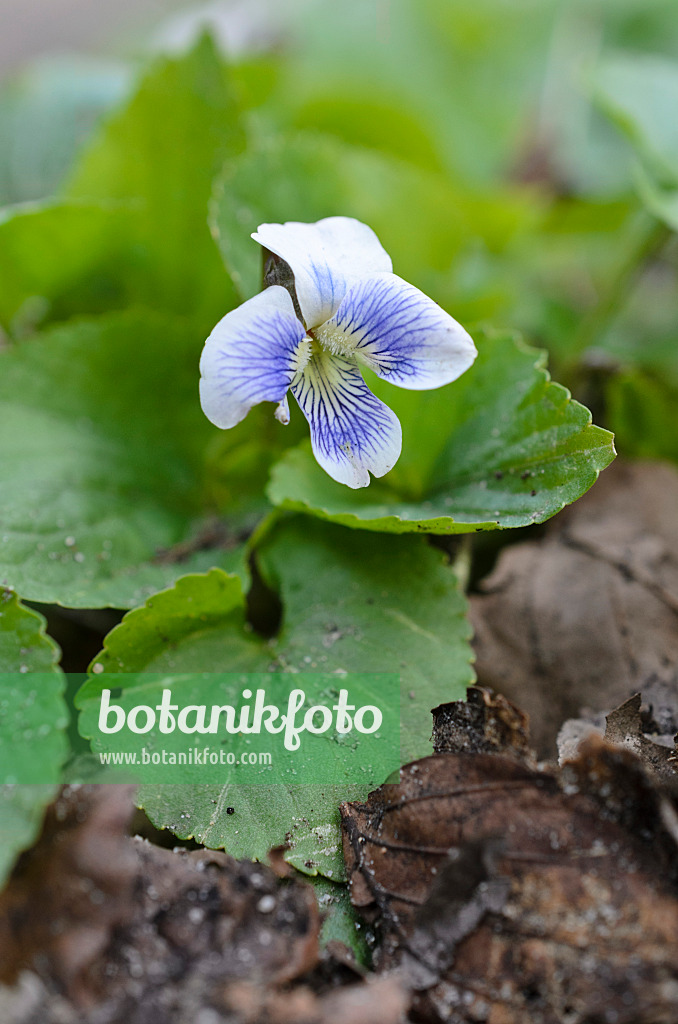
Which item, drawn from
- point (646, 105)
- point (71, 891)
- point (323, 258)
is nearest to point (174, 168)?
point (323, 258)

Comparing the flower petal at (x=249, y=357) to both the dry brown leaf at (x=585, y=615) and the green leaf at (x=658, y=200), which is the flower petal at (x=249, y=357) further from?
the green leaf at (x=658, y=200)

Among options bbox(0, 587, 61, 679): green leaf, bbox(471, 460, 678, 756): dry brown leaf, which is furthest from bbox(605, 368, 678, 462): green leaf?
bbox(0, 587, 61, 679): green leaf

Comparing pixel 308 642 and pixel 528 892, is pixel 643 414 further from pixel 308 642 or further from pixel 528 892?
pixel 528 892

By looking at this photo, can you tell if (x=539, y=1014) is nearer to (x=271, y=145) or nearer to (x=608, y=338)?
(x=271, y=145)

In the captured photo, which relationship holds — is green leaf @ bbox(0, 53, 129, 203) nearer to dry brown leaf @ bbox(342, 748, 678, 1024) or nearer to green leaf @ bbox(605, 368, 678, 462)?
green leaf @ bbox(605, 368, 678, 462)

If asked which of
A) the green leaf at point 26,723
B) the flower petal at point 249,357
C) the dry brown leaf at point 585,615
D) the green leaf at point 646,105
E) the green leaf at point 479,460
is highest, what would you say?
the green leaf at point 646,105

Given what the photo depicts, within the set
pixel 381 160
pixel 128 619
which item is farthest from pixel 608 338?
pixel 128 619

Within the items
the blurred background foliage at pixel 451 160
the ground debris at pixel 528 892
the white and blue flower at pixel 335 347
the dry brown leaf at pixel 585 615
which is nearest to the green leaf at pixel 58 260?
the blurred background foliage at pixel 451 160
